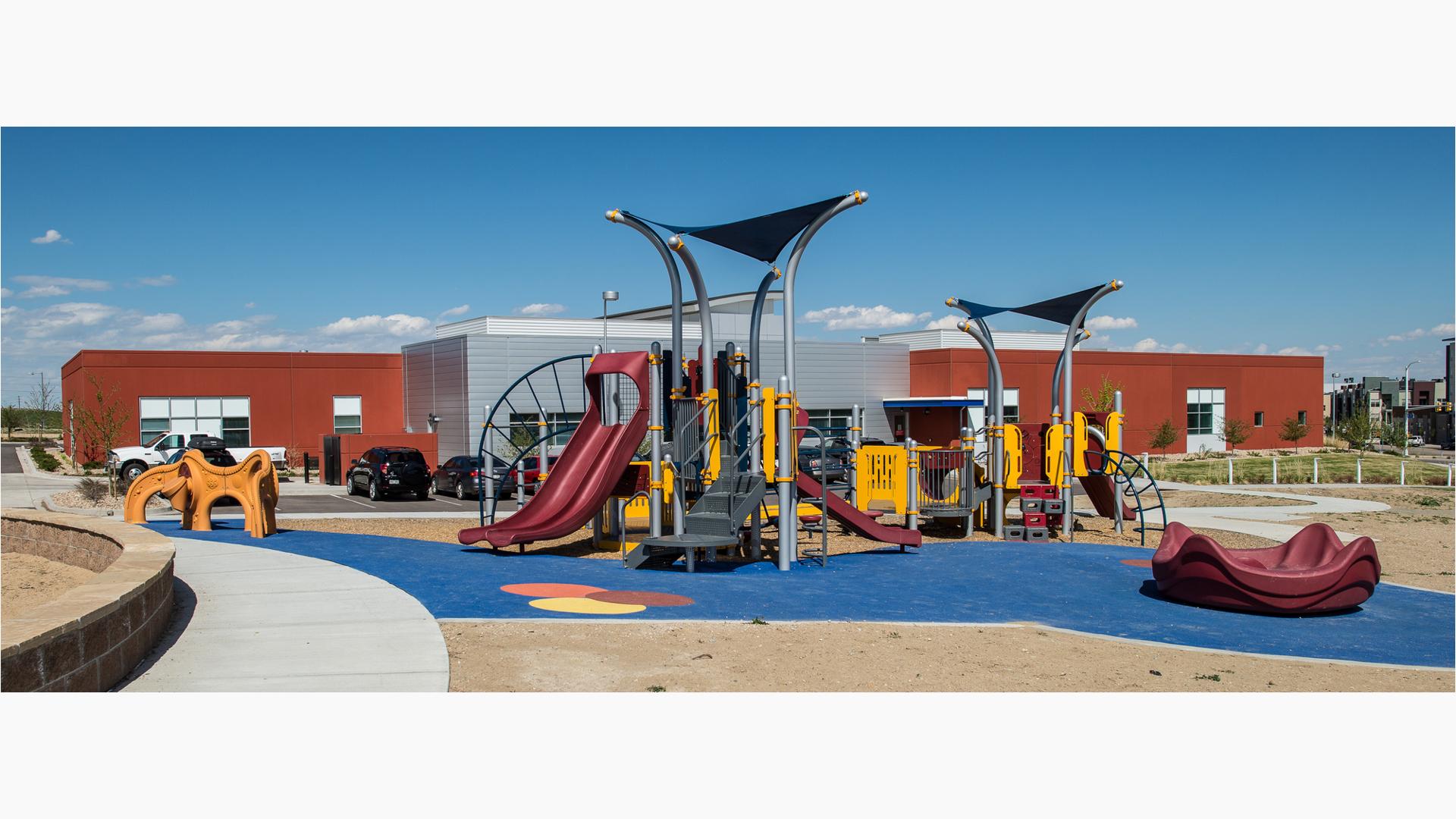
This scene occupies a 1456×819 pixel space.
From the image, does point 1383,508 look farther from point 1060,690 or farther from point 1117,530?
point 1060,690

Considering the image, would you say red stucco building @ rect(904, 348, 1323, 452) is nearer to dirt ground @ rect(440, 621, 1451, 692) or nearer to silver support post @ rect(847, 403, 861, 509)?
silver support post @ rect(847, 403, 861, 509)

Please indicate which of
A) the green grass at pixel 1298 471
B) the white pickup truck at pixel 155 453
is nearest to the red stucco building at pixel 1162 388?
the green grass at pixel 1298 471

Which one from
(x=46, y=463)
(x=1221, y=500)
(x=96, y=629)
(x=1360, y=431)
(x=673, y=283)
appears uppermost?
(x=673, y=283)

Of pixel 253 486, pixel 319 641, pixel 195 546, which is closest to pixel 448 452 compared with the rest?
pixel 253 486

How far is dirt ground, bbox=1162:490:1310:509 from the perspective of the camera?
28.6m

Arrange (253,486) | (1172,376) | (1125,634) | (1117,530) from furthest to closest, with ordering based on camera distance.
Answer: (1172,376) → (1117,530) → (253,486) → (1125,634)

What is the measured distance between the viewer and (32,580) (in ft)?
47.6

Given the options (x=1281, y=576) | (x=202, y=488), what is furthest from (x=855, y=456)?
(x=202, y=488)

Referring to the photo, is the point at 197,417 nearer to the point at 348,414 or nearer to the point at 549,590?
the point at 348,414

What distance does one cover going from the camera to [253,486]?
1867 centimetres

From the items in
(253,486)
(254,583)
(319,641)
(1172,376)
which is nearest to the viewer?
(319,641)

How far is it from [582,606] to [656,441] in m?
4.40

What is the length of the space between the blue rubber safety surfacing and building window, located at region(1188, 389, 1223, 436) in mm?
42887

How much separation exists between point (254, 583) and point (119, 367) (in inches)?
1342
